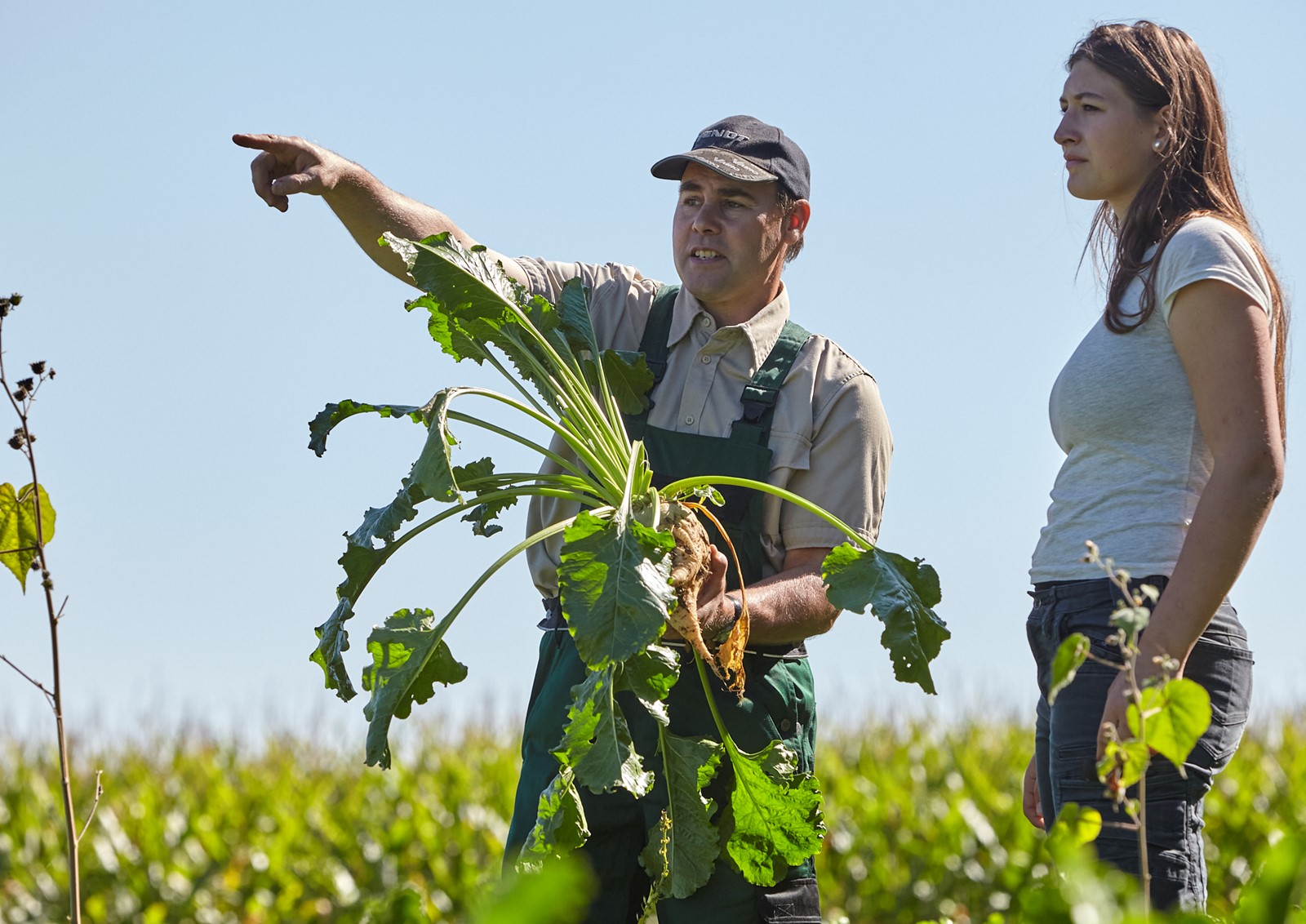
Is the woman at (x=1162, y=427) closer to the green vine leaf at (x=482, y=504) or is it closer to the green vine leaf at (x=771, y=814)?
the green vine leaf at (x=771, y=814)

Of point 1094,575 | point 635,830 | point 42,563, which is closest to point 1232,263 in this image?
point 1094,575

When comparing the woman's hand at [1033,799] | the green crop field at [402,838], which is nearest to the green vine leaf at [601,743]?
the woman's hand at [1033,799]

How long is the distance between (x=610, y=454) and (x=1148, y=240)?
1.14m

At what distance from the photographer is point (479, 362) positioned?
2.91 metres

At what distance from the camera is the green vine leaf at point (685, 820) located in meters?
A: 2.60

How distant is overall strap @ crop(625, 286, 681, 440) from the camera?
3.14 m

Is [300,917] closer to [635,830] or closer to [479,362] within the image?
[635,830]

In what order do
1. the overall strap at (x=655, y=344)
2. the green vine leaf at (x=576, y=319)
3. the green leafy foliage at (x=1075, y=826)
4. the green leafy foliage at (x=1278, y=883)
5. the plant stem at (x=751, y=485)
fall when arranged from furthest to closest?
1. the overall strap at (x=655, y=344)
2. the green vine leaf at (x=576, y=319)
3. the plant stem at (x=751, y=485)
4. the green leafy foliage at (x=1075, y=826)
5. the green leafy foliage at (x=1278, y=883)

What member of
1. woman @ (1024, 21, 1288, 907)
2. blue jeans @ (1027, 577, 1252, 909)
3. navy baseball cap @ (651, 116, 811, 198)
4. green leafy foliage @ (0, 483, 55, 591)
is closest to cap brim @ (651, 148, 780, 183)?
navy baseball cap @ (651, 116, 811, 198)

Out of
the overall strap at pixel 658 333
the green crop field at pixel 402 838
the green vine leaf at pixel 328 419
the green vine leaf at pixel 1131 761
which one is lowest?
the green crop field at pixel 402 838

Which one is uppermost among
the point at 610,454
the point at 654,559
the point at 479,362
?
the point at 479,362

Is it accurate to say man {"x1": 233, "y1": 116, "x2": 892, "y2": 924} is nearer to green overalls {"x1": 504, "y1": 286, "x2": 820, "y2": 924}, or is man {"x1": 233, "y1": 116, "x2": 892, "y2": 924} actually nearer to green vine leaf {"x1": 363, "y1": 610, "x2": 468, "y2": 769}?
green overalls {"x1": 504, "y1": 286, "x2": 820, "y2": 924}

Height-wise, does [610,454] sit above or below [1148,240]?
below

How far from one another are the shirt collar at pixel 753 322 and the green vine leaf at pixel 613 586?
3.31ft
